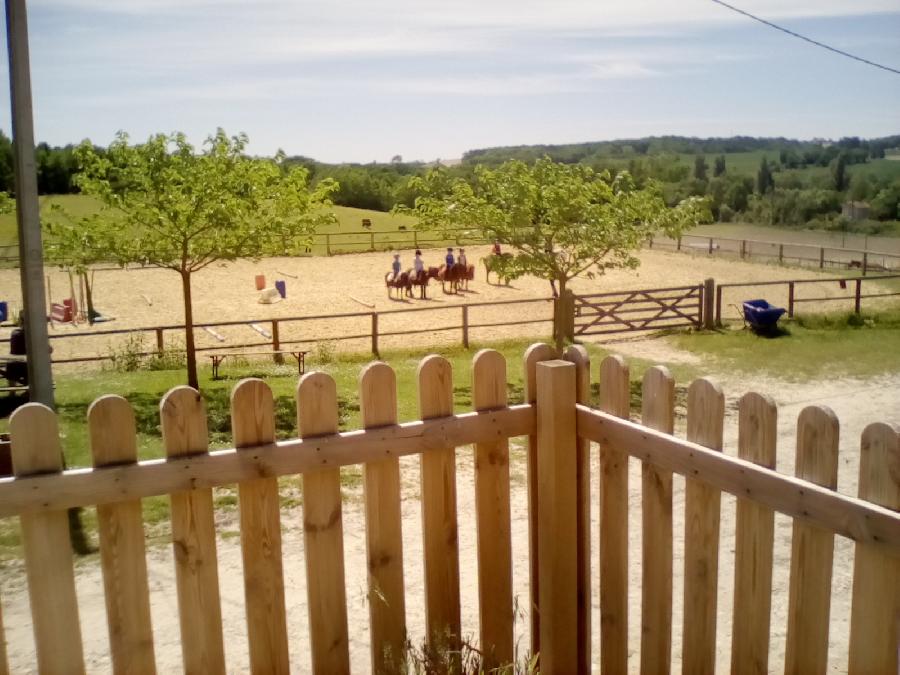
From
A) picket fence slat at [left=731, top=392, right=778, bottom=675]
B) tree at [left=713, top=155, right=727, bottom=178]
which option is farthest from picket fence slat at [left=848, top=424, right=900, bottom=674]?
tree at [left=713, top=155, right=727, bottom=178]

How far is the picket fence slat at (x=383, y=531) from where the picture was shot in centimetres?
297

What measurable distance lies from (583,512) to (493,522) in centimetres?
36

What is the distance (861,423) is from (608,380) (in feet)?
26.8

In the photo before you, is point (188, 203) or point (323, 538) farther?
point (188, 203)

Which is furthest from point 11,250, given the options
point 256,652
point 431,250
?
point 256,652

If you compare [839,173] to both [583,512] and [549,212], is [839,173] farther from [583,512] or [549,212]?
[583,512]

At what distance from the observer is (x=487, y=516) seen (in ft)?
10.7

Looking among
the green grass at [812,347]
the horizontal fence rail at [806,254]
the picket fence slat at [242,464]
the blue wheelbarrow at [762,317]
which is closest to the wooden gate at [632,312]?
A: the green grass at [812,347]

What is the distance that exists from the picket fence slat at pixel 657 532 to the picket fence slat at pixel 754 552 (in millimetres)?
291

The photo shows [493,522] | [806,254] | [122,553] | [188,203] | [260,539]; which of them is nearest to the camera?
[122,553]

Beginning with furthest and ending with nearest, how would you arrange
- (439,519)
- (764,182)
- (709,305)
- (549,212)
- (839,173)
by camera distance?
(764,182) < (839,173) < (709,305) < (549,212) < (439,519)

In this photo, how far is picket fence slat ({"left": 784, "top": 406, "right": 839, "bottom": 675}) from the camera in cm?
250

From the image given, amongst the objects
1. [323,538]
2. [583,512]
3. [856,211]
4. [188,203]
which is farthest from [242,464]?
[856,211]

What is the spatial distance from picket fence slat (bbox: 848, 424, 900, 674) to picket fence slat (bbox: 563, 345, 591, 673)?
1076 millimetres
